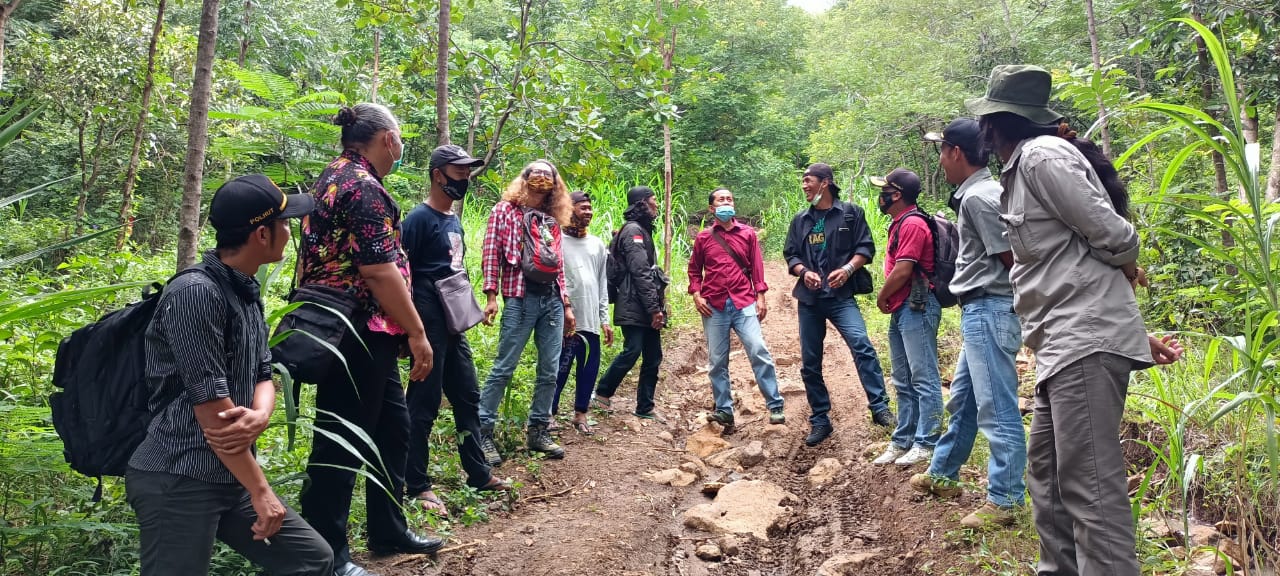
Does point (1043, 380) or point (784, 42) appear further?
point (784, 42)

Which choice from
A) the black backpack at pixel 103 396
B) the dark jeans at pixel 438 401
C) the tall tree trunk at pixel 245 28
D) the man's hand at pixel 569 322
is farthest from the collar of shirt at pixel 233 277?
the tall tree trunk at pixel 245 28

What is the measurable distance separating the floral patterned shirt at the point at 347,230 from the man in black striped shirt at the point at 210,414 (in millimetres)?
795

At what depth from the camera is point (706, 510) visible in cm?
465

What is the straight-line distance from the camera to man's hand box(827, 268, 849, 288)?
18.6 feet

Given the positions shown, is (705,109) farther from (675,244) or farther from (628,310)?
(628,310)

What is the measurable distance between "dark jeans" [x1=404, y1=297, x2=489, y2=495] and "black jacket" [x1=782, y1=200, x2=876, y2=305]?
2539 millimetres

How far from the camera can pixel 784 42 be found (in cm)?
2086

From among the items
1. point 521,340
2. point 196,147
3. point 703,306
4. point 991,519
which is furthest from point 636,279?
point 196,147

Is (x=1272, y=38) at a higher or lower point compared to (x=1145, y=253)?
higher

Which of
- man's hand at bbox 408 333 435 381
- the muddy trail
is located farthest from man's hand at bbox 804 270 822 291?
man's hand at bbox 408 333 435 381

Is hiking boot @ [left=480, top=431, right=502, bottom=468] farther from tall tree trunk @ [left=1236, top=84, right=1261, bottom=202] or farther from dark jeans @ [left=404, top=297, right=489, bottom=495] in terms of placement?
tall tree trunk @ [left=1236, top=84, right=1261, bottom=202]

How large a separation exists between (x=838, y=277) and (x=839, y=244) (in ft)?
0.95

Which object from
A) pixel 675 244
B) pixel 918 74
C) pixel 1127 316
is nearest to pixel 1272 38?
pixel 1127 316

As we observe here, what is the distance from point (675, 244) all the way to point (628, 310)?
23.3 feet
